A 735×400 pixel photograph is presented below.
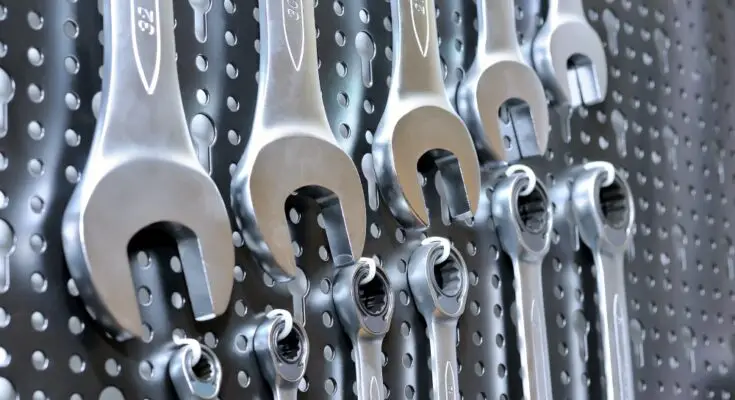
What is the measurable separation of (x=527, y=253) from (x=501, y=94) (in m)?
0.18

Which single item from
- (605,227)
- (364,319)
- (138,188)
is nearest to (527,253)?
(605,227)

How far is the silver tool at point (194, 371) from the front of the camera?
2.29 feet

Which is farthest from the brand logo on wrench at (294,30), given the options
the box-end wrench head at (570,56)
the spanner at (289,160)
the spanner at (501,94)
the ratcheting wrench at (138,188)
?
the box-end wrench head at (570,56)

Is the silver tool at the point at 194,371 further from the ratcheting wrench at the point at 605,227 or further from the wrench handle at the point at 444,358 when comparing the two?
the ratcheting wrench at the point at 605,227

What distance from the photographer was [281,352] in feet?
2.48

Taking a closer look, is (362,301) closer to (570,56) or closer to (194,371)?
(194,371)

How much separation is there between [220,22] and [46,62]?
0.58 feet

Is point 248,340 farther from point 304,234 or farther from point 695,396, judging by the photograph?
point 695,396

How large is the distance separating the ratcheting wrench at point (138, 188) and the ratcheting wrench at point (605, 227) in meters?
0.49

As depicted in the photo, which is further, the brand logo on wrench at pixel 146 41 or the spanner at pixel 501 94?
the spanner at pixel 501 94

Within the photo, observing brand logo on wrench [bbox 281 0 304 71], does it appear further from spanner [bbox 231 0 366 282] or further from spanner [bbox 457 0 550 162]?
spanner [bbox 457 0 550 162]

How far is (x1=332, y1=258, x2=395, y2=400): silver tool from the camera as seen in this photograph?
809 millimetres

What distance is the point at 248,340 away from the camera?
0.76 meters

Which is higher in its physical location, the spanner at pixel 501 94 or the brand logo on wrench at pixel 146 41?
the brand logo on wrench at pixel 146 41
